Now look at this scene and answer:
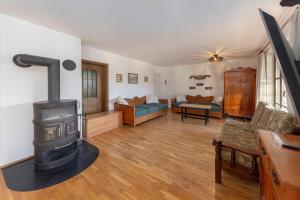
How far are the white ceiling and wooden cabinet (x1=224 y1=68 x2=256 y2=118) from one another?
1.81m

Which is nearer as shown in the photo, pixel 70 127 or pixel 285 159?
pixel 285 159

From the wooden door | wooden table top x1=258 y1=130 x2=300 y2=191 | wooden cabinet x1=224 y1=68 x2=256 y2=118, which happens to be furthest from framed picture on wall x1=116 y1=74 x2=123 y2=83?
wooden table top x1=258 y1=130 x2=300 y2=191

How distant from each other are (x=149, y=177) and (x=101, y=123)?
7.34ft

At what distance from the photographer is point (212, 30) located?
9.23 ft

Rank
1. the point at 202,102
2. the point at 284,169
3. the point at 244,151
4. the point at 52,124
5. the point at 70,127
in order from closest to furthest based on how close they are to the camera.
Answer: the point at 284,169
the point at 244,151
the point at 52,124
the point at 70,127
the point at 202,102

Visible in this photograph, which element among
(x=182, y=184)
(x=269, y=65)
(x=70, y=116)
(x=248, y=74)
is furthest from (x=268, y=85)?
(x=70, y=116)

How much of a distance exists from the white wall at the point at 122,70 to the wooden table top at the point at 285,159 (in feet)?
13.7

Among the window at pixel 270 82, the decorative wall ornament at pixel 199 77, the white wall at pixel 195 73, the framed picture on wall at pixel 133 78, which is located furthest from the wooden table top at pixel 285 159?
the decorative wall ornament at pixel 199 77

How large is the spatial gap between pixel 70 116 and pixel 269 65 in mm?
4869

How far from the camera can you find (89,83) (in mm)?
4309

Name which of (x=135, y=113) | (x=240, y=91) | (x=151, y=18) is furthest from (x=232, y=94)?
(x=151, y=18)

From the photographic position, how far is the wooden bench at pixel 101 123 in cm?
345

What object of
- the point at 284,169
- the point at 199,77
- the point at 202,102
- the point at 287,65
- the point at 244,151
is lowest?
the point at 244,151

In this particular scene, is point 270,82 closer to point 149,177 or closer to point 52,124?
point 149,177
